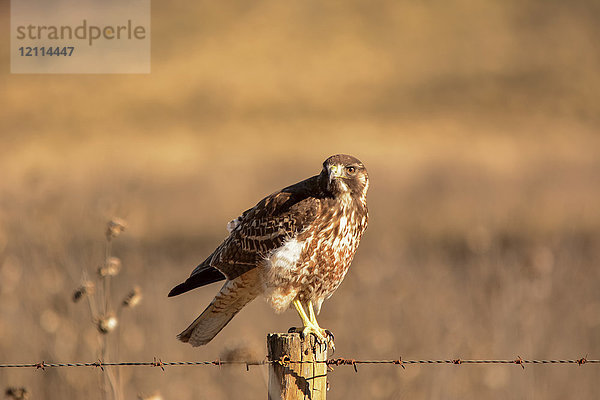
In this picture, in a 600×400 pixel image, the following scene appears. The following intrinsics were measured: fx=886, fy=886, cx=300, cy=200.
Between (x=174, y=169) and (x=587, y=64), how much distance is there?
65.2ft

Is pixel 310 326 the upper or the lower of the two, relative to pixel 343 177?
lower

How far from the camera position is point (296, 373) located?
3518 mm

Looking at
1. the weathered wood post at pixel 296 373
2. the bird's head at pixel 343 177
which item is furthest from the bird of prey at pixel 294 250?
the weathered wood post at pixel 296 373

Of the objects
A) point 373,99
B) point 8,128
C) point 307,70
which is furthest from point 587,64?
point 8,128

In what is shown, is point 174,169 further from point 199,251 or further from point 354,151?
point 199,251

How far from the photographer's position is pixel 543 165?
1978 centimetres

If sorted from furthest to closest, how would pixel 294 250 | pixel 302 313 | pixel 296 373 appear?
pixel 302 313, pixel 294 250, pixel 296 373

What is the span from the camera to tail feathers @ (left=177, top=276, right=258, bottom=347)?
15.6 feet

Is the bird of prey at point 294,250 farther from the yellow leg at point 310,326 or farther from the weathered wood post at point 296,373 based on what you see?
the weathered wood post at point 296,373

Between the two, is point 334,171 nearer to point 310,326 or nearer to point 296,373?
point 310,326

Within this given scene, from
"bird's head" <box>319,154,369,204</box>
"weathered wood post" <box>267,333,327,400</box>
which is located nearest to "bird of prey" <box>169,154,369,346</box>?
"bird's head" <box>319,154,369,204</box>

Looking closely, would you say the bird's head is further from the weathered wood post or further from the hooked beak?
the weathered wood post

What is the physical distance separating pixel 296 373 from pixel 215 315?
135 cm

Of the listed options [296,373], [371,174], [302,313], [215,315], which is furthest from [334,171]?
[371,174]
